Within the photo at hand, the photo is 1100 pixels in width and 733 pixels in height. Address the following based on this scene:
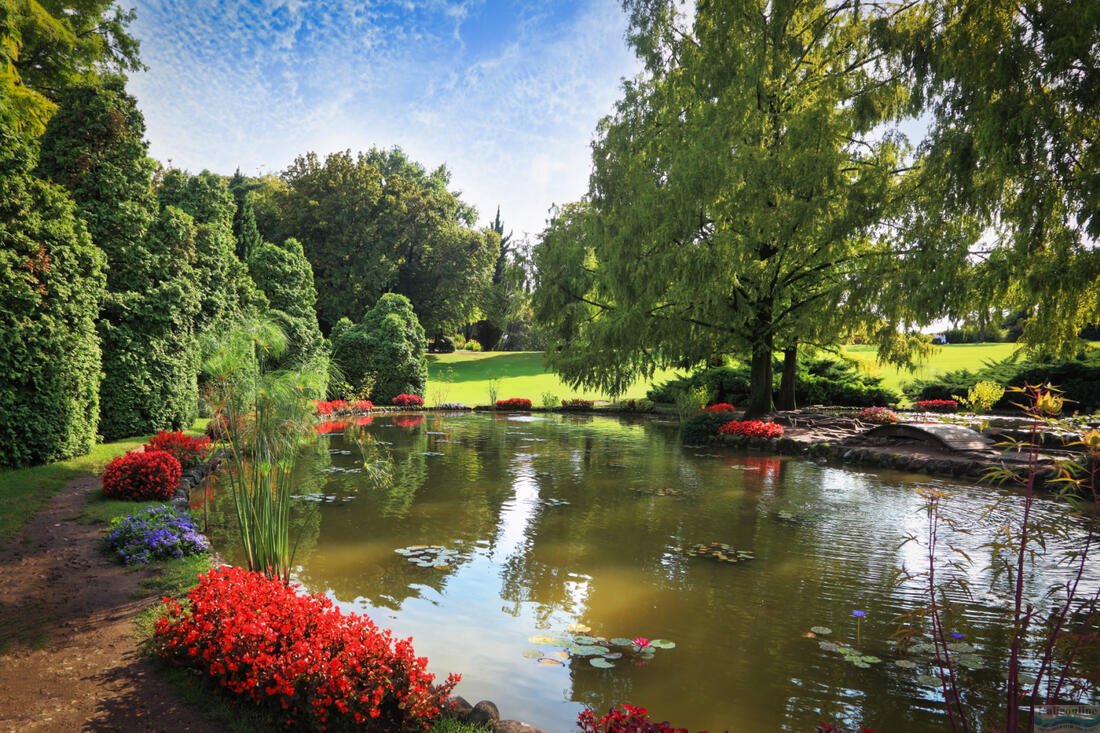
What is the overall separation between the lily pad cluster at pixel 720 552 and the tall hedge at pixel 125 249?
10.1 meters

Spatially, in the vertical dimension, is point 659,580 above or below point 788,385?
below

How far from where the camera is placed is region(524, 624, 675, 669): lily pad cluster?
12.3 feet

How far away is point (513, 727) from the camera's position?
9.41ft

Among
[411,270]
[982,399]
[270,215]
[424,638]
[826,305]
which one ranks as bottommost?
[424,638]

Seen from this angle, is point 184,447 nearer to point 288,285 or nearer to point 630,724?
point 630,724

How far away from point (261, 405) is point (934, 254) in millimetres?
11268

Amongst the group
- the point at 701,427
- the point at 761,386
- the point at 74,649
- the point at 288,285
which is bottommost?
the point at 74,649

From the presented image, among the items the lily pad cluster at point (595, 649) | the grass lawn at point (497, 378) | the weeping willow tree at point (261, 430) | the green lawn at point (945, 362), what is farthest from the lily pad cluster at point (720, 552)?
the green lawn at point (945, 362)

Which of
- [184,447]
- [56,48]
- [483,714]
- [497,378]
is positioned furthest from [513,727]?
[497,378]

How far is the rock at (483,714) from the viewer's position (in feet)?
9.73

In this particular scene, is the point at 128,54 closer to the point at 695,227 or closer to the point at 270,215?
the point at 695,227

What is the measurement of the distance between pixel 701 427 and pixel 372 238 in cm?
2756

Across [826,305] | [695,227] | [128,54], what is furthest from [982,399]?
[128,54]

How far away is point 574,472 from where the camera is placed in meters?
10.3
